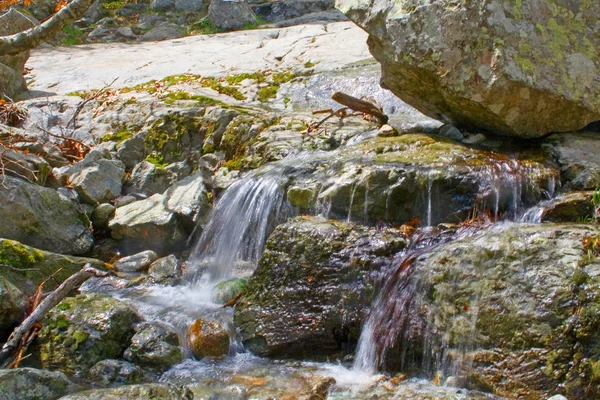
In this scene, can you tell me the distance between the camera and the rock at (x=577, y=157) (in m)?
5.85

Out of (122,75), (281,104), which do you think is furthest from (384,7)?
(122,75)

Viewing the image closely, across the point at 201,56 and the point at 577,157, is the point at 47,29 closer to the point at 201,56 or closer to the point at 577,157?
the point at 577,157

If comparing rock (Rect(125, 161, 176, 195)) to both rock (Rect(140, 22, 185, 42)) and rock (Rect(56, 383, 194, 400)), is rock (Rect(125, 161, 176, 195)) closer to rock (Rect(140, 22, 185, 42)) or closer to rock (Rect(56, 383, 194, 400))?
rock (Rect(56, 383, 194, 400))

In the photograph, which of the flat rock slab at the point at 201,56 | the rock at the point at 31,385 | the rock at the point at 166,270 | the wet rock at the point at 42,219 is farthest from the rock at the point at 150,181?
the rock at the point at 31,385

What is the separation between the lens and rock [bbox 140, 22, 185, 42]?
15.3 meters

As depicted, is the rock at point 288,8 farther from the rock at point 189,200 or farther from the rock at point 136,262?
the rock at point 136,262

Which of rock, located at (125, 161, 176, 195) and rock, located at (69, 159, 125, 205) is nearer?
rock, located at (69, 159, 125, 205)

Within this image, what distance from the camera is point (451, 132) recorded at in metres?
7.01

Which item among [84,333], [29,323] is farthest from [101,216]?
[84,333]

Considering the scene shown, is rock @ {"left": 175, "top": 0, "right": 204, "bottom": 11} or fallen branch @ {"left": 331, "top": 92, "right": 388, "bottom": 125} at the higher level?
rock @ {"left": 175, "top": 0, "right": 204, "bottom": 11}

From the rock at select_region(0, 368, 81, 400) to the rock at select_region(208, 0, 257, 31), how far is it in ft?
41.2

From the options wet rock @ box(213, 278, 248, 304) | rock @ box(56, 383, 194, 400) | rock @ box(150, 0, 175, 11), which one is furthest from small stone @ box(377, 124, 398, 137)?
rock @ box(150, 0, 175, 11)

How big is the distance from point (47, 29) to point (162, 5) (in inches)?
442

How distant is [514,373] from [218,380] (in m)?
1.97
